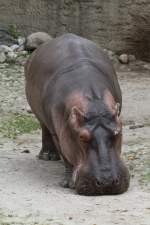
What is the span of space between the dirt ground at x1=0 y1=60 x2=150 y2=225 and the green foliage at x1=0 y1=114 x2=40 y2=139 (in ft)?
0.29

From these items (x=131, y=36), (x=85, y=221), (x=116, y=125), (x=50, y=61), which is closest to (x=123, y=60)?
(x=131, y=36)

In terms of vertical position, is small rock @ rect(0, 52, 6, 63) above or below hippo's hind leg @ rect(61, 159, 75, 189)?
below

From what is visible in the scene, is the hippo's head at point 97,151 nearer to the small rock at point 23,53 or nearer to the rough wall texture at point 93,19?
the rough wall texture at point 93,19

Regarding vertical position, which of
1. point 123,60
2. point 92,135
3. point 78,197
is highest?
point 92,135

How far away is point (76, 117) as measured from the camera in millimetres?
5801

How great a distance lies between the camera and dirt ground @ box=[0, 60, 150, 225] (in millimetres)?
5027

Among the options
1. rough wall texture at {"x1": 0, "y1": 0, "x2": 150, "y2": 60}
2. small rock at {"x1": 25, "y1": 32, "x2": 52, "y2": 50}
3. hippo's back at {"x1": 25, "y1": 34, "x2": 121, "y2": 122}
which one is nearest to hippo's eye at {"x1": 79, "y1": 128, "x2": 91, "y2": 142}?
hippo's back at {"x1": 25, "y1": 34, "x2": 121, "y2": 122}

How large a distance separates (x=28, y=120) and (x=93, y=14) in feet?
13.5

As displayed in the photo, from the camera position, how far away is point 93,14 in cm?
1295

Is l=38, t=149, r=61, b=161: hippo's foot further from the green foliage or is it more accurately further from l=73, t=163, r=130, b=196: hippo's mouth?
l=73, t=163, r=130, b=196: hippo's mouth

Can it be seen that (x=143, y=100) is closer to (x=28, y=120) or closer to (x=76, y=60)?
(x=28, y=120)

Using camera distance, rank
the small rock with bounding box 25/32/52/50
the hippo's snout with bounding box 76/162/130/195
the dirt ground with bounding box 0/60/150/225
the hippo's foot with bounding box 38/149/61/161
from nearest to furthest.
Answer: the dirt ground with bounding box 0/60/150/225
the hippo's snout with bounding box 76/162/130/195
the hippo's foot with bounding box 38/149/61/161
the small rock with bounding box 25/32/52/50

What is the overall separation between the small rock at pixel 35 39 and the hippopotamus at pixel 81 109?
18.2 feet

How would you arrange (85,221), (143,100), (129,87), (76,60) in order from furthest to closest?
(129,87)
(143,100)
(76,60)
(85,221)
